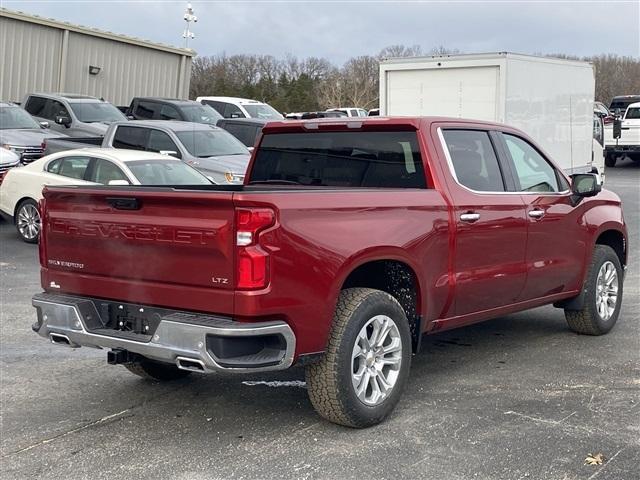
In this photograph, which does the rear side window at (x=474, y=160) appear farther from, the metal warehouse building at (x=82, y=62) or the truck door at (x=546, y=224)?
the metal warehouse building at (x=82, y=62)

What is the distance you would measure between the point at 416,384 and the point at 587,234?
2153 mm

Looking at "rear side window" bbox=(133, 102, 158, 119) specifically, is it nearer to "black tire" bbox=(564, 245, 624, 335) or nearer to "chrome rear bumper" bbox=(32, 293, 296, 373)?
"black tire" bbox=(564, 245, 624, 335)

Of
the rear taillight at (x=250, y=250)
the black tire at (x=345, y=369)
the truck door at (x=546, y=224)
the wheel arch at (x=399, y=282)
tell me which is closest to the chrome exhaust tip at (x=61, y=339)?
the rear taillight at (x=250, y=250)

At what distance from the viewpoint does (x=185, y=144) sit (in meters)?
15.0

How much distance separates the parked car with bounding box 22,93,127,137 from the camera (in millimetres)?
18797

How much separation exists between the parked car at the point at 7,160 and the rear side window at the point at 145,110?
644cm

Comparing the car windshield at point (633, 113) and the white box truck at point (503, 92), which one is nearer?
the white box truck at point (503, 92)

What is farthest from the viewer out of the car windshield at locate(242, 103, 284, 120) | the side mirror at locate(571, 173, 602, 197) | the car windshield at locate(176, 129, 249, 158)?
the car windshield at locate(242, 103, 284, 120)

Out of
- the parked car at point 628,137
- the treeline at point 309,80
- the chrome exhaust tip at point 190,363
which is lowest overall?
the chrome exhaust tip at point 190,363

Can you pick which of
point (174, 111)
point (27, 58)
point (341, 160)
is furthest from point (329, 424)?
point (27, 58)

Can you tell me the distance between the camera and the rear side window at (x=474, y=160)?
588cm

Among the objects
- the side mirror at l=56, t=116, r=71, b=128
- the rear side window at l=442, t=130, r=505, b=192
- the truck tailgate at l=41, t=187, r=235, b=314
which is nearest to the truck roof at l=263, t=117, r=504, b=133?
the rear side window at l=442, t=130, r=505, b=192

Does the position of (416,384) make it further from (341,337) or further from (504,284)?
(341,337)

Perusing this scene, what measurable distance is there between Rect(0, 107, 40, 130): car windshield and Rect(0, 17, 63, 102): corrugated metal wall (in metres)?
6.13
